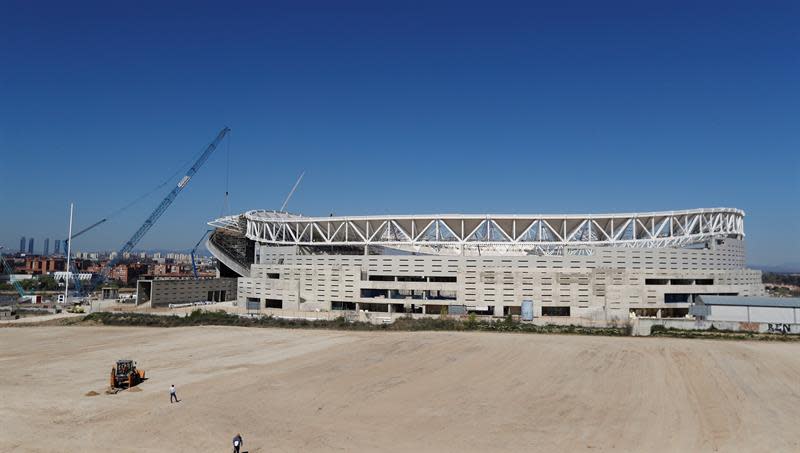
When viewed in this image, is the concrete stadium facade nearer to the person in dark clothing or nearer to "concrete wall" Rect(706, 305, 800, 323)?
"concrete wall" Rect(706, 305, 800, 323)

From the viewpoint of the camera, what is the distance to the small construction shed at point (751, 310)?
171ft

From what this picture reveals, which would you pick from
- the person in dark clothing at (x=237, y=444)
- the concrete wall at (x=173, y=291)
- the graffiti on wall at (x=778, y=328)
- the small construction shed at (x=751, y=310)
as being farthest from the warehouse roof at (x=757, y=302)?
the concrete wall at (x=173, y=291)

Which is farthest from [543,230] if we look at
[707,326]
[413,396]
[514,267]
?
[413,396]

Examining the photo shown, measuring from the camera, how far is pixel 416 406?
1056 inches

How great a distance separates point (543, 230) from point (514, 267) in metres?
11.6

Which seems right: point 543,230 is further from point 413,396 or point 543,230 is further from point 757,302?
point 413,396

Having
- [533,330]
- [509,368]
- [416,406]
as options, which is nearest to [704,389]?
[509,368]

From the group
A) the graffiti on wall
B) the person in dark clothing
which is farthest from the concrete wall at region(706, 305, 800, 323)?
the person in dark clothing

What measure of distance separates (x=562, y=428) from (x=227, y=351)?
1110 inches

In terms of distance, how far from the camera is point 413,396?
94.0ft

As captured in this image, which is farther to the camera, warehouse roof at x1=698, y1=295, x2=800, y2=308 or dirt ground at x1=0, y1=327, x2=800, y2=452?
warehouse roof at x1=698, y1=295, x2=800, y2=308

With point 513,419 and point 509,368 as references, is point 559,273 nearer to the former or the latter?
point 509,368

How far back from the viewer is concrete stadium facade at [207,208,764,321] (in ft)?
203

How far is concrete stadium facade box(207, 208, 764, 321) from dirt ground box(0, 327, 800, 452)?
16200mm
